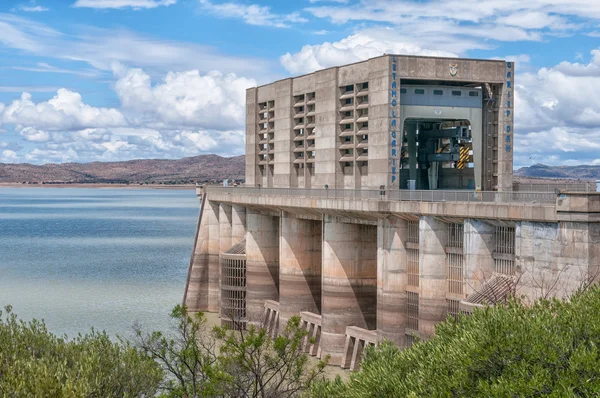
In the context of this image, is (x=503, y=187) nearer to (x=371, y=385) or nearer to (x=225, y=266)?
(x=225, y=266)

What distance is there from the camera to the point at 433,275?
45094mm

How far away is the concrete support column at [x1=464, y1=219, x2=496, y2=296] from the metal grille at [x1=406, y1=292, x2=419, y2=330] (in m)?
6.23

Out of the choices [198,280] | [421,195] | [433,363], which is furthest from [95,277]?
[433,363]

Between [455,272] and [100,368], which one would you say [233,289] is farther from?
[100,368]

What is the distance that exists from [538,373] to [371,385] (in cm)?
731

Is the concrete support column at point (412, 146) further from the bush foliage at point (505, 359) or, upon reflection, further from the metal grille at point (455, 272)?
the bush foliage at point (505, 359)

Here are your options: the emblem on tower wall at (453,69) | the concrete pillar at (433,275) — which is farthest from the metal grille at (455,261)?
the emblem on tower wall at (453,69)

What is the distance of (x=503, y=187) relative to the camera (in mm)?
57531

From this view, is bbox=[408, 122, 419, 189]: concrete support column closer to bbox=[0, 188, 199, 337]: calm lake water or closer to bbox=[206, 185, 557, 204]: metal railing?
bbox=[206, 185, 557, 204]: metal railing

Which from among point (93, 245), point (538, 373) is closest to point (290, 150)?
point (538, 373)

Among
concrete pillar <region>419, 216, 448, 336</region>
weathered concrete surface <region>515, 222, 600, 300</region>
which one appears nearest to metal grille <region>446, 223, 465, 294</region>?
concrete pillar <region>419, 216, 448, 336</region>

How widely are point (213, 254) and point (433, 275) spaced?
34.8 meters

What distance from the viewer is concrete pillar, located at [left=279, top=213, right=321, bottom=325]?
202 feet

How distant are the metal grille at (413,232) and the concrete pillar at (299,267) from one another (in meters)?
14.4
